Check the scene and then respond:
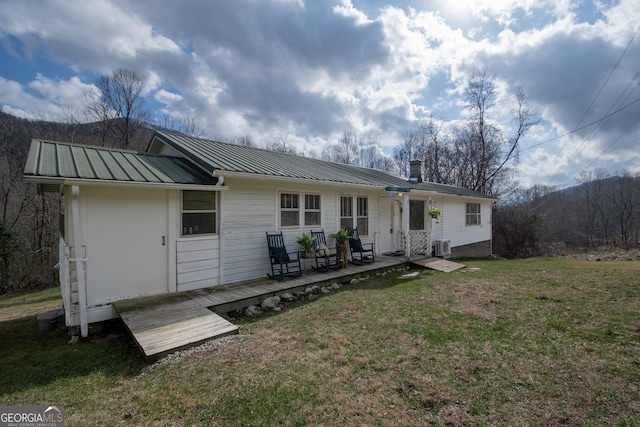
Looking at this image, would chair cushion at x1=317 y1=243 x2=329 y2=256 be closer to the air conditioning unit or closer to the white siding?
the white siding

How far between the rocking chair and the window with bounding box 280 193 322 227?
1261 millimetres

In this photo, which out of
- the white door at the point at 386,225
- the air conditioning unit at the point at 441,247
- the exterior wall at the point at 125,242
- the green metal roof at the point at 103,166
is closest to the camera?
the green metal roof at the point at 103,166

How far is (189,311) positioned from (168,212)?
6.24 ft

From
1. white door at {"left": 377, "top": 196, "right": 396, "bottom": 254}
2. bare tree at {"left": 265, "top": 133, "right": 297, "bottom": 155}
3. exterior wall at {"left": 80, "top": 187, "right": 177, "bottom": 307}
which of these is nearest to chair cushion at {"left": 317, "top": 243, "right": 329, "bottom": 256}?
white door at {"left": 377, "top": 196, "right": 396, "bottom": 254}

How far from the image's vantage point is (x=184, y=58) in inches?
485

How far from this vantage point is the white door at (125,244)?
4.62 metres

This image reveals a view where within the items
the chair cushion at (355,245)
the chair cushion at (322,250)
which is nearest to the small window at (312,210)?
→ the chair cushion at (322,250)

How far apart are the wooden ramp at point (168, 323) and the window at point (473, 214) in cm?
1388

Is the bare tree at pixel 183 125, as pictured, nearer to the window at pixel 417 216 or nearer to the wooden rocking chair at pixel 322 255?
the wooden rocking chair at pixel 322 255

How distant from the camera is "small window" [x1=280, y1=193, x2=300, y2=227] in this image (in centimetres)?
718

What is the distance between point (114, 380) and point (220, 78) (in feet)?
51.2

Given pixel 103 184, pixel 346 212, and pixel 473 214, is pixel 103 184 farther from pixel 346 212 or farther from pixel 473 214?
pixel 473 214

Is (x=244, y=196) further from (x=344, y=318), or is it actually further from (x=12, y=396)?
(x=12, y=396)

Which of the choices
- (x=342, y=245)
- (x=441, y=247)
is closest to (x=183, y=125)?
(x=342, y=245)
